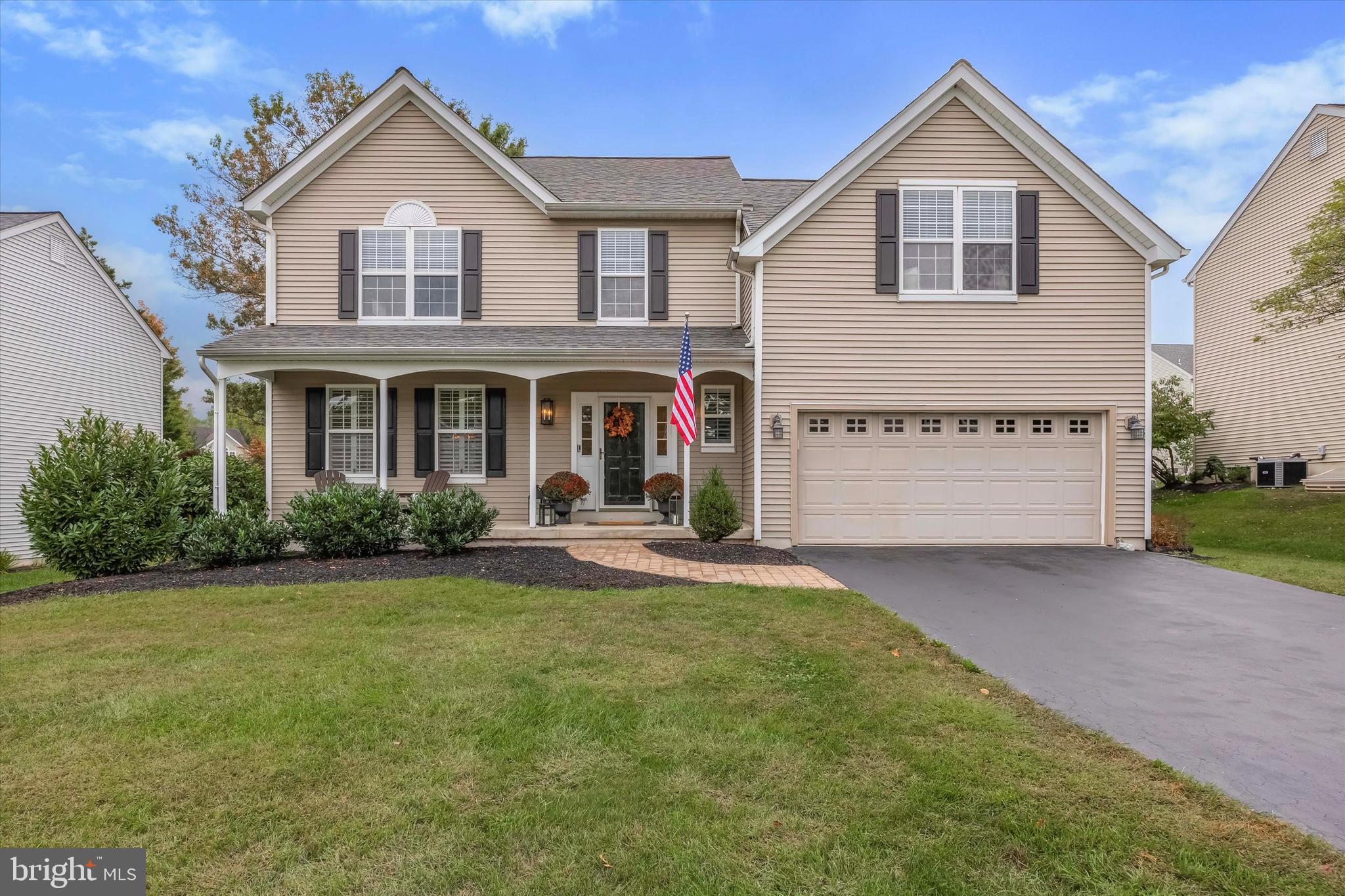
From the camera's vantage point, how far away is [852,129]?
47500 millimetres

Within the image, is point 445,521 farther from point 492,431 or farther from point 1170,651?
point 1170,651

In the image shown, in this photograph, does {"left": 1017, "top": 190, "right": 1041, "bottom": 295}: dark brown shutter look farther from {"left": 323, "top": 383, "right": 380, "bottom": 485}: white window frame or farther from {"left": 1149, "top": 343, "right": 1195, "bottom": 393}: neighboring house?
{"left": 1149, "top": 343, "right": 1195, "bottom": 393}: neighboring house

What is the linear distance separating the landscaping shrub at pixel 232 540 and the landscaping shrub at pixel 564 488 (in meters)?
3.71

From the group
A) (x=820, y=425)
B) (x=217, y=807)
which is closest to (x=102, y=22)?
(x=820, y=425)

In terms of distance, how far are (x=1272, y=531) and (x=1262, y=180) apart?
9999 millimetres

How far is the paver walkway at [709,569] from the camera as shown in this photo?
7473 mm

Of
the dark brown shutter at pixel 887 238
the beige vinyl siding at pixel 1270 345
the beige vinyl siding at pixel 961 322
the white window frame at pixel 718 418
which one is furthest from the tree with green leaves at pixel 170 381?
the beige vinyl siding at pixel 1270 345

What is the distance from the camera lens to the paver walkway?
294 inches

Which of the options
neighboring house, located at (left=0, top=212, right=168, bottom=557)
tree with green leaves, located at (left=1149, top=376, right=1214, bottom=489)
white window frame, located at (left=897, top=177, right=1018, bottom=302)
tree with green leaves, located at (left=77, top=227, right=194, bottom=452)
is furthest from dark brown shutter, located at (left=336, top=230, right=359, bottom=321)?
tree with green leaves, located at (left=1149, top=376, right=1214, bottom=489)

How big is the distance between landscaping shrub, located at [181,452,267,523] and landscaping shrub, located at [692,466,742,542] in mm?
6219

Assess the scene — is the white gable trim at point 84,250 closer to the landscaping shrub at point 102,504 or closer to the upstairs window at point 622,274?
the landscaping shrub at point 102,504

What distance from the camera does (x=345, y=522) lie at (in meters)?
8.98

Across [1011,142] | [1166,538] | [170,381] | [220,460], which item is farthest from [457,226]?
[170,381]

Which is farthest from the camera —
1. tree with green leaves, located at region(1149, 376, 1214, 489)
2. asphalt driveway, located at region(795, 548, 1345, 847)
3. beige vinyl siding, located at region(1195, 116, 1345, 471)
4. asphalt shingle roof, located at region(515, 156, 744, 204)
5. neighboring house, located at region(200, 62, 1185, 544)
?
tree with green leaves, located at region(1149, 376, 1214, 489)
